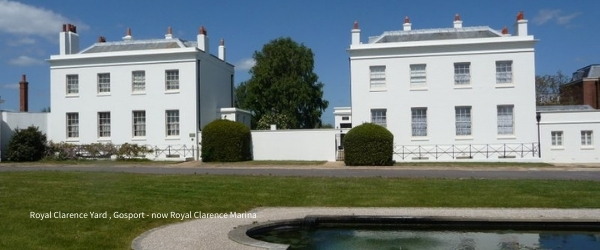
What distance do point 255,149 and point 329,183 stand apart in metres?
15.5

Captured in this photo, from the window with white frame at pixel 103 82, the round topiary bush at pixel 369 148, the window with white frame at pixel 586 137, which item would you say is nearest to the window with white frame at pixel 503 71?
the window with white frame at pixel 586 137

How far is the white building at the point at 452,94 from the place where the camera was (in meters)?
30.6

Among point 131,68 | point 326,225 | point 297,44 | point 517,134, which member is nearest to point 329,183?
point 326,225

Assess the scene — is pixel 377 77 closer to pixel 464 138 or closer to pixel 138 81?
pixel 464 138

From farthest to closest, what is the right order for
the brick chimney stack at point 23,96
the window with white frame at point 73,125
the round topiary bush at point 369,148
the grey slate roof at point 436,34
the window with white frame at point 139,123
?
the brick chimney stack at point 23,96 → the window with white frame at point 73,125 → the window with white frame at point 139,123 → the grey slate roof at point 436,34 → the round topiary bush at point 369,148

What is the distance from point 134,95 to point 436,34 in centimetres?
1876

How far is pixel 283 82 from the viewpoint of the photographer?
162 ft

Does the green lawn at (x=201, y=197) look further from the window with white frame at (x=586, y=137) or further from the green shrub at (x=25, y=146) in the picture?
the green shrub at (x=25, y=146)

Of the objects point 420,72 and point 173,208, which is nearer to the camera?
point 173,208

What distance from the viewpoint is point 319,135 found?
31.7m

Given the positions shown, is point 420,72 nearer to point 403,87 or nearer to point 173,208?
point 403,87

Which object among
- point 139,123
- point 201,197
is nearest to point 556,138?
point 201,197

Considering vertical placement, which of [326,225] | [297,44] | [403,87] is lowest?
[326,225]

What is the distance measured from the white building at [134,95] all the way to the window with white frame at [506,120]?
17.5 meters
